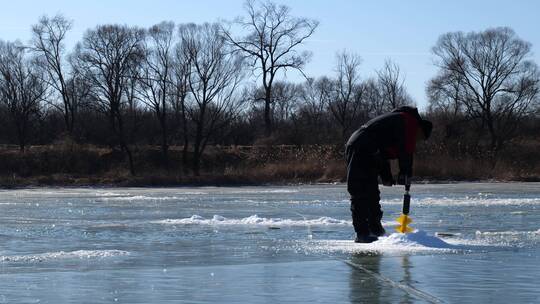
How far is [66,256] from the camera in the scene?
8.30 m

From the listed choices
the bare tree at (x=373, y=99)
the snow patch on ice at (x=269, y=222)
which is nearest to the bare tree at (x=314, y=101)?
the bare tree at (x=373, y=99)

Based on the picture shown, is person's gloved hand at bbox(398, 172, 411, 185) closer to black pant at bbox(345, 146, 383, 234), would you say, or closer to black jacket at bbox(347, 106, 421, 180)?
black jacket at bbox(347, 106, 421, 180)

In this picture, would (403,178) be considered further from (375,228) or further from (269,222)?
(269,222)

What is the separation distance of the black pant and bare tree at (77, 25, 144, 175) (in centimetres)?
4562

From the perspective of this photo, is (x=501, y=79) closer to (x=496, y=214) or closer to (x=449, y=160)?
(x=449, y=160)

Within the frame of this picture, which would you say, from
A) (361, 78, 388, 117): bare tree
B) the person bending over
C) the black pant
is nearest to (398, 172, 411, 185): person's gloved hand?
the person bending over

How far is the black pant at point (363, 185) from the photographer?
9.15 m

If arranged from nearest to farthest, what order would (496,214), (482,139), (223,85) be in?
(496,214) < (223,85) < (482,139)

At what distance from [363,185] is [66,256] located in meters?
3.31

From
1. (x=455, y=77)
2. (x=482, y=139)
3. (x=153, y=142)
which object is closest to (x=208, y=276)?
(x=153, y=142)

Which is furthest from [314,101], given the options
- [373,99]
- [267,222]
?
[267,222]

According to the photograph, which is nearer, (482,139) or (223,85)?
(223,85)

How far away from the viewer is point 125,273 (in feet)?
22.8

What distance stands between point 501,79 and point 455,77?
414cm
